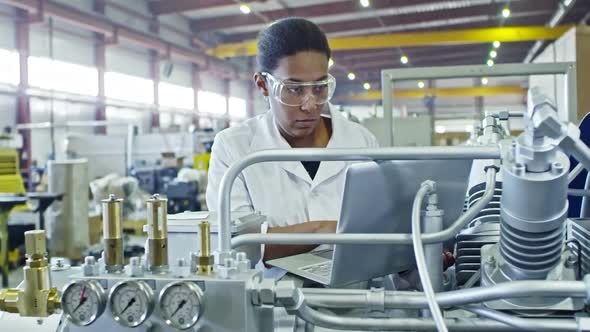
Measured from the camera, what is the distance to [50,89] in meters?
6.40

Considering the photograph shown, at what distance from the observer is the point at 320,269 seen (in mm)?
914

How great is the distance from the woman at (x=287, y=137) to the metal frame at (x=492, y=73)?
2.36 feet

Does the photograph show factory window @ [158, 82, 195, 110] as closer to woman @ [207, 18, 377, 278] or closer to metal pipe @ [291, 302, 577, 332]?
woman @ [207, 18, 377, 278]

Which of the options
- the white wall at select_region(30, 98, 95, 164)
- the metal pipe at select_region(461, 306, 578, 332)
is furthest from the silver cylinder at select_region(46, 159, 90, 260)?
the metal pipe at select_region(461, 306, 578, 332)

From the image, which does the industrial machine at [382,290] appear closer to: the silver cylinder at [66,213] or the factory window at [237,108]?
the silver cylinder at [66,213]

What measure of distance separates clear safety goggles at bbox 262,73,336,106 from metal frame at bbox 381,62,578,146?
2.76 ft

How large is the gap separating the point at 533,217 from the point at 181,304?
440 millimetres

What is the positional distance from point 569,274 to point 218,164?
2.76 feet

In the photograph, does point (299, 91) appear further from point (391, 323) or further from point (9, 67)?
point (9, 67)

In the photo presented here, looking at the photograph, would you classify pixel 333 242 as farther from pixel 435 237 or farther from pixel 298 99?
pixel 298 99

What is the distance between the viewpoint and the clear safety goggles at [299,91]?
1226 mm

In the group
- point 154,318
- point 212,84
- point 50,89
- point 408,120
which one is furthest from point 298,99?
point 212,84

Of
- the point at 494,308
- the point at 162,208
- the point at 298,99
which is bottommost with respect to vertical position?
the point at 494,308

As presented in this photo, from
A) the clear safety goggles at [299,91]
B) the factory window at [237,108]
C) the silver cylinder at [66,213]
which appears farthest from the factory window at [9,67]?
the clear safety goggles at [299,91]
